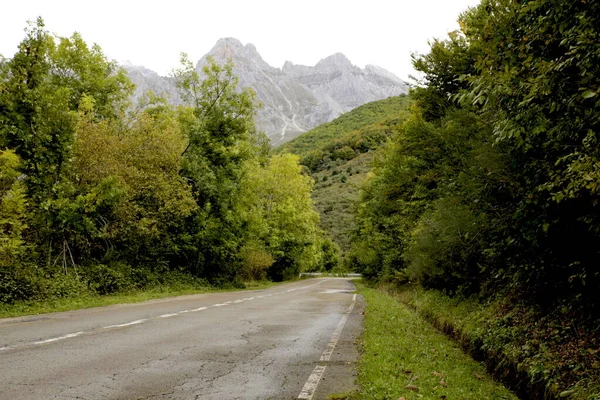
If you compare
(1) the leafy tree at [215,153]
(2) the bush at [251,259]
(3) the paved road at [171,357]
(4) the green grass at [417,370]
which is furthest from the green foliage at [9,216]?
(2) the bush at [251,259]

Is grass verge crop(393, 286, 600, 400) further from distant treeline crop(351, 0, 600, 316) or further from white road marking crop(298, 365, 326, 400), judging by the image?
white road marking crop(298, 365, 326, 400)

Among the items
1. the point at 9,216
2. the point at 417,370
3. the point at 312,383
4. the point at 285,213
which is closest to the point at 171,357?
the point at 312,383

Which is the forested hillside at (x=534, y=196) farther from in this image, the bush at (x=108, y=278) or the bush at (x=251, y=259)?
the bush at (x=251, y=259)

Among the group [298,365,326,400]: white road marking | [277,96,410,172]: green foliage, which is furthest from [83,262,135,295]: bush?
[277,96,410,172]: green foliage

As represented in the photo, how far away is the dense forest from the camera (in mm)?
16359

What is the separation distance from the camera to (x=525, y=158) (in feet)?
21.2

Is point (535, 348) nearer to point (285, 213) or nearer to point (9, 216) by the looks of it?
point (9, 216)

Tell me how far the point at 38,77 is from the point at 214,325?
13.0m

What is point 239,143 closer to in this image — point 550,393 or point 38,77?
point 38,77

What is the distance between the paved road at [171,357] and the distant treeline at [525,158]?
10.8 feet

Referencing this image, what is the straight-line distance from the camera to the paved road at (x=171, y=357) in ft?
16.6

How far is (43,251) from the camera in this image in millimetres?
17406

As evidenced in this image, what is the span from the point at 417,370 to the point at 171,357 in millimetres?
3496

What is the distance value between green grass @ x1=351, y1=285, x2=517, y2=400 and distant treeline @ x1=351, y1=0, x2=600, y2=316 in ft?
5.61
